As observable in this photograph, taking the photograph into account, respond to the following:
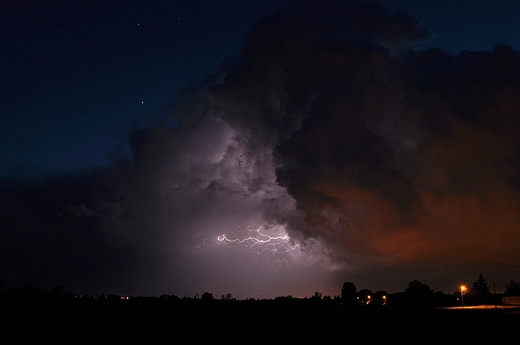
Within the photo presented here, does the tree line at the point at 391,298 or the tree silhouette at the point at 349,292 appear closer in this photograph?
the tree line at the point at 391,298

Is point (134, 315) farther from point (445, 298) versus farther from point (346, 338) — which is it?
point (445, 298)

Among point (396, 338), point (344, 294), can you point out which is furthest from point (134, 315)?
point (344, 294)

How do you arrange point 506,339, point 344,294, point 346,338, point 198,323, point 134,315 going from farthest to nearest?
point 344,294, point 134,315, point 198,323, point 346,338, point 506,339

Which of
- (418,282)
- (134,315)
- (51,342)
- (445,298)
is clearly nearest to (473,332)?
(51,342)

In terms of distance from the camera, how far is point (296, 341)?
28047 millimetres

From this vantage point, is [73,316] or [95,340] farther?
[73,316]

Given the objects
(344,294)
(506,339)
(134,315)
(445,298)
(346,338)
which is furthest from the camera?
(344,294)

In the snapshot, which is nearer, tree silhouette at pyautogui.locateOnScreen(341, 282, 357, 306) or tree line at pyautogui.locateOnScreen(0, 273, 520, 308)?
tree line at pyautogui.locateOnScreen(0, 273, 520, 308)

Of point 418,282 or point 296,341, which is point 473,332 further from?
point 418,282

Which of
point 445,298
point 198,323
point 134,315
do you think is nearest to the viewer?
point 198,323

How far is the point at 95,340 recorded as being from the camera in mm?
28562

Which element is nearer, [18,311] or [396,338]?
[396,338]

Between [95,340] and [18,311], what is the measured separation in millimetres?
19996

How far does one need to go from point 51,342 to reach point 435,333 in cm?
2568
